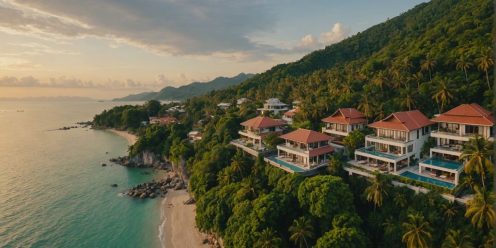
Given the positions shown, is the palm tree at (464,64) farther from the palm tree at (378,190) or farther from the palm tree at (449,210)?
the palm tree at (449,210)

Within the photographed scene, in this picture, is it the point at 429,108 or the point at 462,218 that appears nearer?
the point at 462,218

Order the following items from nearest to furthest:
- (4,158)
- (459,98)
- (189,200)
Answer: (459,98) < (189,200) < (4,158)

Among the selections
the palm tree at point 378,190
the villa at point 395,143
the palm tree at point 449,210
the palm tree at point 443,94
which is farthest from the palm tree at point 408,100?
the palm tree at point 449,210

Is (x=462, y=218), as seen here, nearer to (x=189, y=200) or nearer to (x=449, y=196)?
(x=449, y=196)

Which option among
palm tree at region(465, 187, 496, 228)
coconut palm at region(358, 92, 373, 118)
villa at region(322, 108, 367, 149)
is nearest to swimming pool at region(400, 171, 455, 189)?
palm tree at region(465, 187, 496, 228)

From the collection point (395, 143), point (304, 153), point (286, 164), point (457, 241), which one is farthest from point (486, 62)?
point (457, 241)

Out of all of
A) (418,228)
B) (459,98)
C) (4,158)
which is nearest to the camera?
(418,228)

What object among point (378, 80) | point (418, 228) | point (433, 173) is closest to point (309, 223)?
point (418, 228)

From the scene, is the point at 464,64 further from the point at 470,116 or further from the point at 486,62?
the point at 470,116
